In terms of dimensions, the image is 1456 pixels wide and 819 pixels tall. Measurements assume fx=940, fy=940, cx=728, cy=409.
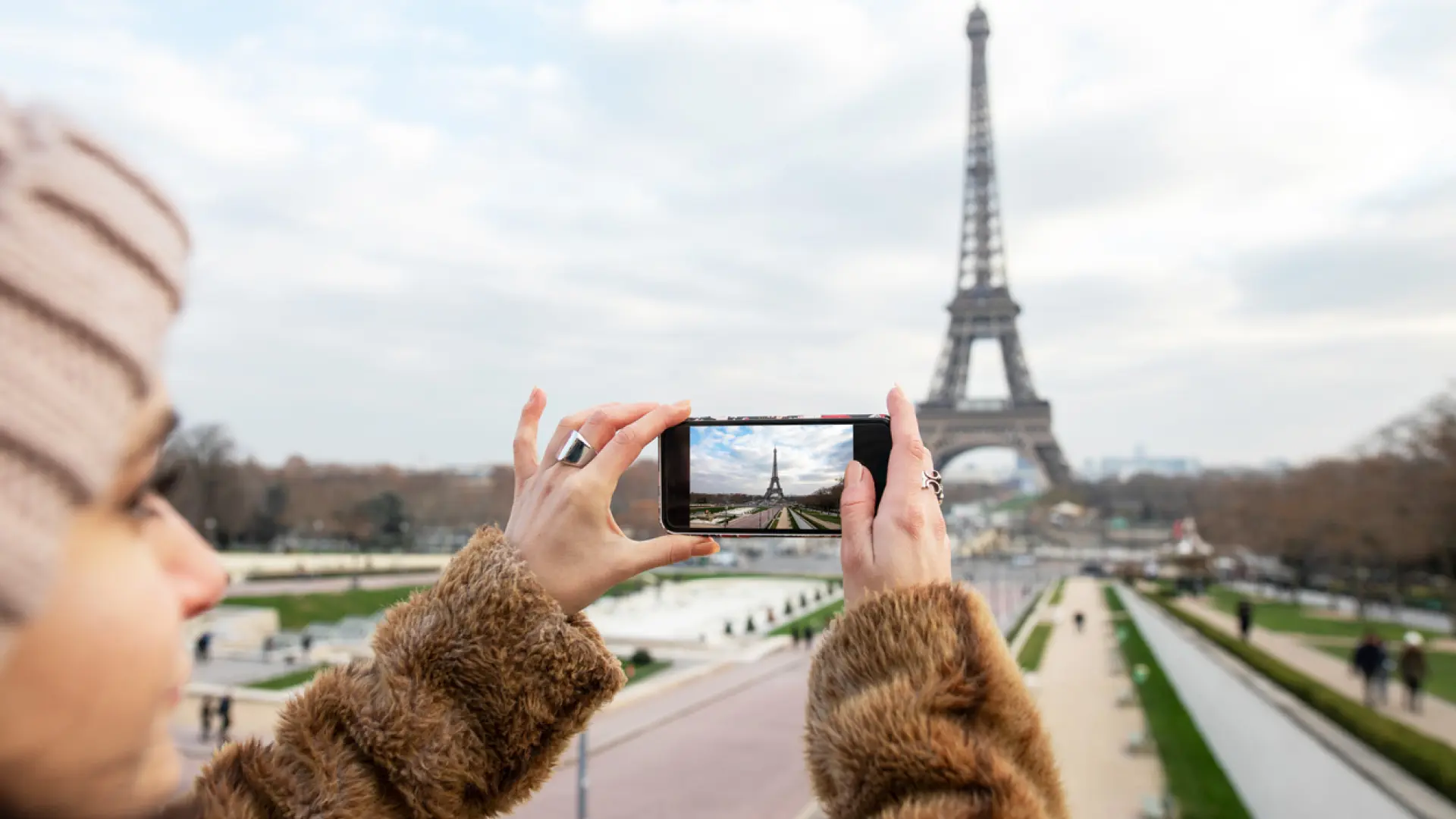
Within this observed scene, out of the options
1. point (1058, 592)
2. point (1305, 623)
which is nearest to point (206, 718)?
point (1305, 623)

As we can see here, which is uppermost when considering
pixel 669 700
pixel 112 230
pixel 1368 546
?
pixel 112 230

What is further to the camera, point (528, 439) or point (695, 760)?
point (695, 760)

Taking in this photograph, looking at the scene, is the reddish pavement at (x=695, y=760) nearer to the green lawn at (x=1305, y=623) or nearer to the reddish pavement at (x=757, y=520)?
the reddish pavement at (x=757, y=520)

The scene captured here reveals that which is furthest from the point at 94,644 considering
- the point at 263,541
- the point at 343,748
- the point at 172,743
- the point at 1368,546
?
the point at 263,541

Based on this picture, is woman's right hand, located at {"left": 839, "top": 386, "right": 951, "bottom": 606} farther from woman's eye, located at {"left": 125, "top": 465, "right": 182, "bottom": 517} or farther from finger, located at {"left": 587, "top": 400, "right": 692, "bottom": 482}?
woman's eye, located at {"left": 125, "top": 465, "right": 182, "bottom": 517}

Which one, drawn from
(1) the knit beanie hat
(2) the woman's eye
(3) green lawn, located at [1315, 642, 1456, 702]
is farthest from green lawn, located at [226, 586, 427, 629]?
(1) the knit beanie hat

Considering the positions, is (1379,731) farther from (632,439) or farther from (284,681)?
(284,681)

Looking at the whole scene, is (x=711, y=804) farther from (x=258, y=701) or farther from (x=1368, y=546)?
(x=1368, y=546)
